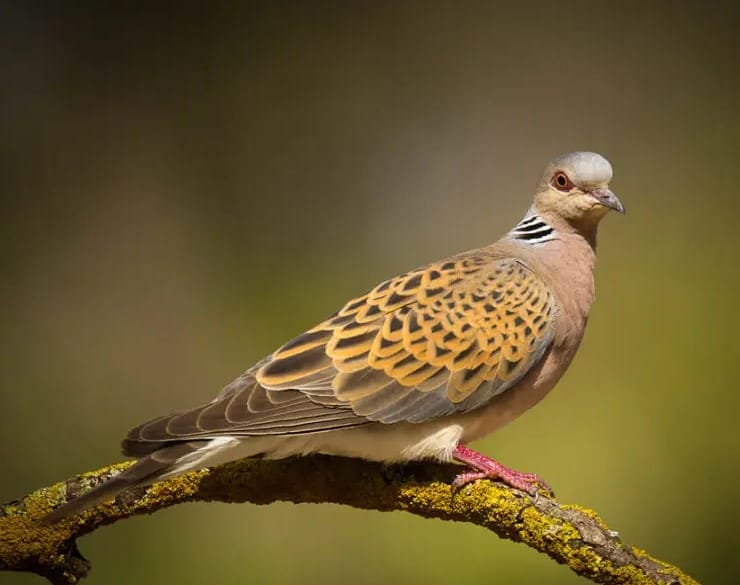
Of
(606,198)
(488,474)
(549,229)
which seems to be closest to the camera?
(488,474)

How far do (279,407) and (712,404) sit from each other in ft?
4.87

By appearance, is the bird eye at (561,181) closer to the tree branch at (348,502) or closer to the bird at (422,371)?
the bird at (422,371)

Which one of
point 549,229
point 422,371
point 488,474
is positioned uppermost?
point 549,229

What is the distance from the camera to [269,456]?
160cm

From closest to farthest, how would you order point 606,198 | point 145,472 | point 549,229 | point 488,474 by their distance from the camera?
point 145,472 < point 488,474 < point 606,198 < point 549,229

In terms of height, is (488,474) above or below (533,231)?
below

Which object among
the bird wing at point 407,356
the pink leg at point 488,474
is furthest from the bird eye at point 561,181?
the pink leg at point 488,474

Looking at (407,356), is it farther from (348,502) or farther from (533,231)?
(533,231)

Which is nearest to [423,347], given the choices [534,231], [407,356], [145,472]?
[407,356]

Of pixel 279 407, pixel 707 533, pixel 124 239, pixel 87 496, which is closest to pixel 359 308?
pixel 279 407

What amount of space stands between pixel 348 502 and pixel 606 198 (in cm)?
71

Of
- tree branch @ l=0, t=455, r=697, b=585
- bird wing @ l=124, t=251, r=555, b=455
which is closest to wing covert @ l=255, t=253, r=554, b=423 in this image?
bird wing @ l=124, t=251, r=555, b=455

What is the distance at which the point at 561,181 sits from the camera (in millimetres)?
1892

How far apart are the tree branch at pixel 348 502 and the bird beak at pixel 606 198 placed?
0.54 m
